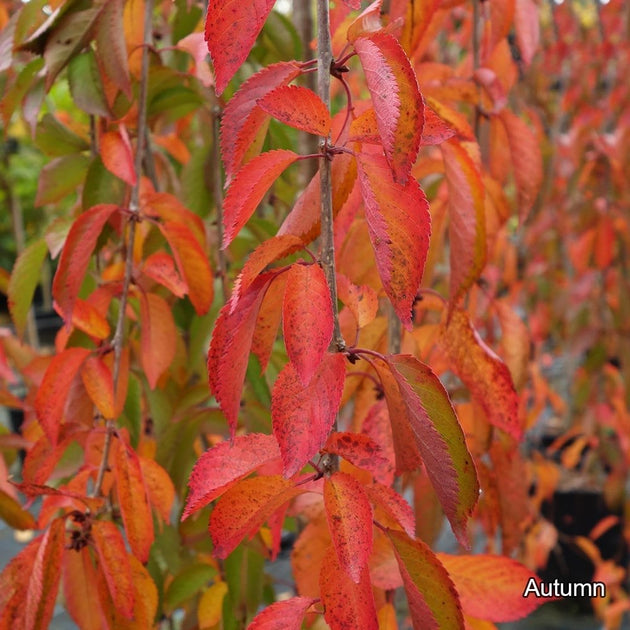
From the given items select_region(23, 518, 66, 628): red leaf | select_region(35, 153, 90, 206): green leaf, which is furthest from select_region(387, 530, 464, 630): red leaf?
select_region(35, 153, 90, 206): green leaf

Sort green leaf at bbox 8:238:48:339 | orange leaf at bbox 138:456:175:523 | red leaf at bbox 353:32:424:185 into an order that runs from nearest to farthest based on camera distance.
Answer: red leaf at bbox 353:32:424:185
orange leaf at bbox 138:456:175:523
green leaf at bbox 8:238:48:339

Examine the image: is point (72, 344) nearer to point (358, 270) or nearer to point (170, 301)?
point (170, 301)

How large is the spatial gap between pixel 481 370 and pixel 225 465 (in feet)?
0.83

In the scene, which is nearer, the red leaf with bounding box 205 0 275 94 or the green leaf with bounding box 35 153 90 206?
the red leaf with bounding box 205 0 275 94

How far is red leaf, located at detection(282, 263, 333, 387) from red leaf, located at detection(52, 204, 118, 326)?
0.23m

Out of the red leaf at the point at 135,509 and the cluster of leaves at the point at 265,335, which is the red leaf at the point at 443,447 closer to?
the cluster of leaves at the point at 265,335

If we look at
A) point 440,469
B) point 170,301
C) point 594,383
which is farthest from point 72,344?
point 594,383

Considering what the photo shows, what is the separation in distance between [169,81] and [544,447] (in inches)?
90.1

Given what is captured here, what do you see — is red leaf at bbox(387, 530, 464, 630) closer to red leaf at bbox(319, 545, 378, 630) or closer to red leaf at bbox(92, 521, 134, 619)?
red leaf at bbox(319, 545, 378, 630)

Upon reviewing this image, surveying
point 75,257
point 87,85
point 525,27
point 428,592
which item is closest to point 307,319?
point 428,592

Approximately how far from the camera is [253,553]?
681 millimetres

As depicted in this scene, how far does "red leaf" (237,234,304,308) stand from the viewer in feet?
1.24

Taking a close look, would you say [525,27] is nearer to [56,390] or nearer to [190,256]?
[190,256]

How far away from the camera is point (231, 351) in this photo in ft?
1.28
